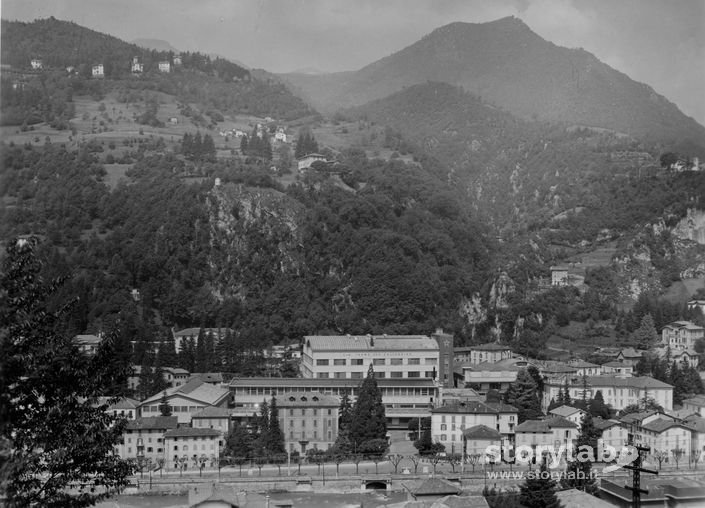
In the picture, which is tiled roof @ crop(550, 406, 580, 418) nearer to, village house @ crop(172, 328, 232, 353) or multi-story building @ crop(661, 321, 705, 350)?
multi-story building @ crop(661, 321, 705, 350)

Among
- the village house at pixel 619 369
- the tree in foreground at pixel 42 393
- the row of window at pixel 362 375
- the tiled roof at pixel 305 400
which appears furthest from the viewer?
the village house at pixel 619 369

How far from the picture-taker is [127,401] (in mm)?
25219

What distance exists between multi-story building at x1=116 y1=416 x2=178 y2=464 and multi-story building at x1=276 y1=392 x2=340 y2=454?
9.67 ft

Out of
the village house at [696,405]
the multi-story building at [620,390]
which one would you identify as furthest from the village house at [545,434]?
the village house at [696,405]

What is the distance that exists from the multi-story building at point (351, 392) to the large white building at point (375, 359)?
3.99 ft

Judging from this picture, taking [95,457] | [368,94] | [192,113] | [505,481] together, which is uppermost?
[368,94]

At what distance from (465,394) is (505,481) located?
702cm

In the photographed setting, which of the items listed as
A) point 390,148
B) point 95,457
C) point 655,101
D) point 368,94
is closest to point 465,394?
point 95,457

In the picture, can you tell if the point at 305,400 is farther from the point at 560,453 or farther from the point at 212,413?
the point at 560,453

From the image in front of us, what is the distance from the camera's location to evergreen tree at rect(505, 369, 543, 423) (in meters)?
25.1

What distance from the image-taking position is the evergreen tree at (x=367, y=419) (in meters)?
23.3

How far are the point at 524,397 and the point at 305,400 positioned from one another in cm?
649

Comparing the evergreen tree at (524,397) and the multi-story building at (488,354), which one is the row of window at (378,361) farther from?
the multi-story building at (488,354)

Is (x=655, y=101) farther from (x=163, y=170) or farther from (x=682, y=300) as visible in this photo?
(x=163, y=170)
